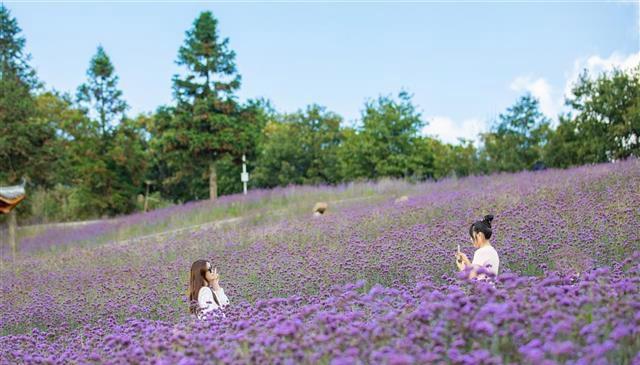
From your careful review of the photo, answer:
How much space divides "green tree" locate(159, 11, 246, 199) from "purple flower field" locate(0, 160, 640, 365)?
13.3m

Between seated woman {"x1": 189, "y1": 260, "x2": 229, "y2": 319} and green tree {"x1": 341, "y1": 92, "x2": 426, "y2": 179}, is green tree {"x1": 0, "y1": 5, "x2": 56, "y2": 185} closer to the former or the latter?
green tree {"x1": 341, "y1": 92, "x2": 426, "y2": 179}

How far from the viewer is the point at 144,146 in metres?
49.6

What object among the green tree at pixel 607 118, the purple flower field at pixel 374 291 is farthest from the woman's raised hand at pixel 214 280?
the green tree at pixel 607 118

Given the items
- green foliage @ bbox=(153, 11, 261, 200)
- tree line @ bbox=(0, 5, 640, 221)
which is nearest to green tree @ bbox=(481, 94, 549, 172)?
tree line @ bbox=(0, 5, 640, 221)

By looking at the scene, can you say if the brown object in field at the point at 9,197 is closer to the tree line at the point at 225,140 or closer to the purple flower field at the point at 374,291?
the purple flower field at the point at 374,291

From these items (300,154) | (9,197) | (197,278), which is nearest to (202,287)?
(197,278)

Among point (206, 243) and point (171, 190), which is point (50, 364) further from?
point (171, 190)

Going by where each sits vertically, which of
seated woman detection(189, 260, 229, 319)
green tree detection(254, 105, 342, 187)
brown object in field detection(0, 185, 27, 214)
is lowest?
seated woman detection(189, 260, 229, 319)

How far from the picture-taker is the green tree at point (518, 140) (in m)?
26.4

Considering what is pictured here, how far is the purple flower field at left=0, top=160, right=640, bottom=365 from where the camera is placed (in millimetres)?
3117

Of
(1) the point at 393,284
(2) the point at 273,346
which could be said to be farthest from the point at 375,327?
(1) the point at 393,284

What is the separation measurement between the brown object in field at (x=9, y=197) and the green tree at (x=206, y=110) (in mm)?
10612

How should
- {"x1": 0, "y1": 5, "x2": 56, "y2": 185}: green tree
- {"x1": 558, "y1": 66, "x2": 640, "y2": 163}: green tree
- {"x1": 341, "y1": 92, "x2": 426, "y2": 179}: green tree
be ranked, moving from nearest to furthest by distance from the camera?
{"x1": 558, "y1": 66, "x2": 640, "y2": 163}: green tree, {"x1": 0, "y1": 5, "x2": 56, "y2": 185}: green tree, {"x1": 341, "y1": 92, "x2": 426, "y2": 179}: green tree

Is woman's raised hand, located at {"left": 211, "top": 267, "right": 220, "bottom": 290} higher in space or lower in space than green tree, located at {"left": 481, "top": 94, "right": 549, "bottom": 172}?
lower
